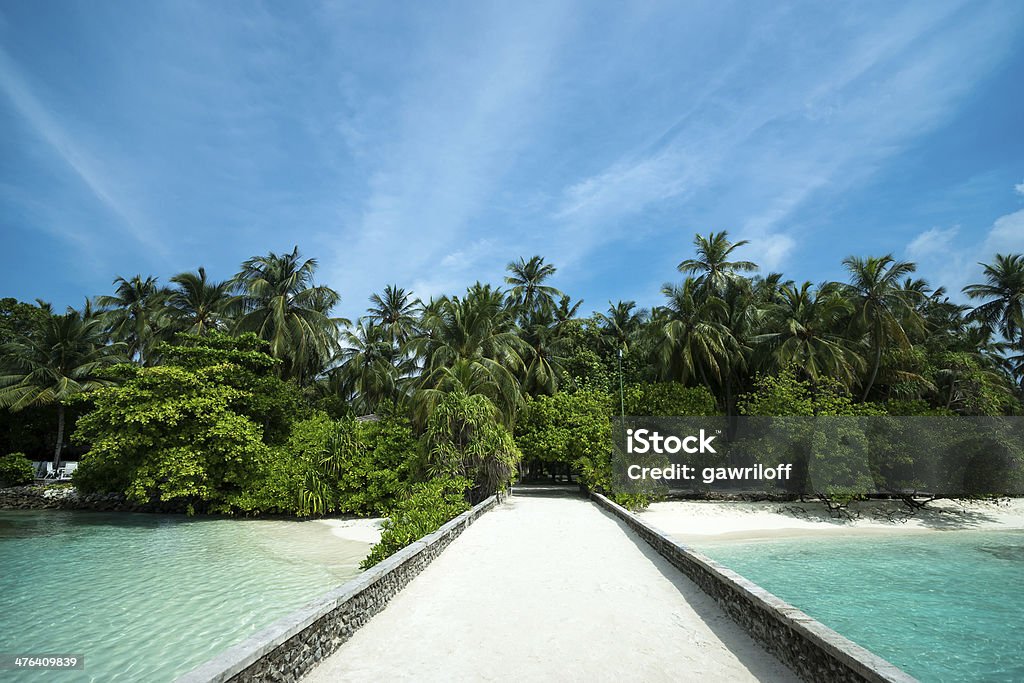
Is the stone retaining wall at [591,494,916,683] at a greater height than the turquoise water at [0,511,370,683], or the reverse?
the stone retaining wall at [591,494,916,683]

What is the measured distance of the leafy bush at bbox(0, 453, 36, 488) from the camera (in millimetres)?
23938

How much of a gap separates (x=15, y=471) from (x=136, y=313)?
37.6ft

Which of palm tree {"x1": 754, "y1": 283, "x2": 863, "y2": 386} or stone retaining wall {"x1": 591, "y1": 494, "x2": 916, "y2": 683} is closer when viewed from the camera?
stone retaining wall {"x1": 591, "y1": 494, "x2": 916, "y2": 683}

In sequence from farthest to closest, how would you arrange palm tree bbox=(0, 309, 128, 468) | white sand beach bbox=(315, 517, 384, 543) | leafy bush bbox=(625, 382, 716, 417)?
palm tree bbox=(0, 309, 128, 468)
leafy bush bbox=(625, 382, 716, 417)
white sand beach bbox=(315, 517, 384, 543)

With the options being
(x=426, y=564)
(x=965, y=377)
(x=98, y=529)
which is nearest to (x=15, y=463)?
(x=98, y=529)

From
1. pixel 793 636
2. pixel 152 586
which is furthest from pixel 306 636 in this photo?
pixel 152 586

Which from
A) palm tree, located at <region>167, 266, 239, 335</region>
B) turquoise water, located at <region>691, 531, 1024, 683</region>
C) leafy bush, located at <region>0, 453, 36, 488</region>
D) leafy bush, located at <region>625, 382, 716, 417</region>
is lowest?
turquoise water, located at <region>691, 531, 1024, 683</region>

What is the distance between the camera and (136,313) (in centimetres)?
3256

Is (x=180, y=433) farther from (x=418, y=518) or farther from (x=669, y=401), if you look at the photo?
(x=669, y=401)

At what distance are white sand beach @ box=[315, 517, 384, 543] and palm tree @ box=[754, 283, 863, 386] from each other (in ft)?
62.3

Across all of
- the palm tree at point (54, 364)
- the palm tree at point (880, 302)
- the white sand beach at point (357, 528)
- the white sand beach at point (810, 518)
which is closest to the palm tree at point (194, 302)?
the palm tree at point (54, 364)

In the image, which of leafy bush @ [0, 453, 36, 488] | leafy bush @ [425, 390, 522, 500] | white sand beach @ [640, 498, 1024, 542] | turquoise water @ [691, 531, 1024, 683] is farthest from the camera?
leafy bush @ [0, 453, 36, 488]

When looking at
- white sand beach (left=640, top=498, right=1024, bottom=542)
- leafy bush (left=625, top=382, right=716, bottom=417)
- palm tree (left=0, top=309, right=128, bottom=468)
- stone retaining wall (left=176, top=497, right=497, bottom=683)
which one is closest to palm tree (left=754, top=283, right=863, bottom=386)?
leafy bush (left=625, top=382, right=716, bottom=417)

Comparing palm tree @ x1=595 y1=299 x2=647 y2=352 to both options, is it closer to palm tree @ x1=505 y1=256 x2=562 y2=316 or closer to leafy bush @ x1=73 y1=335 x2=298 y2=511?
palm tree @ x1=505 y1=256 x2=562 y2=316
